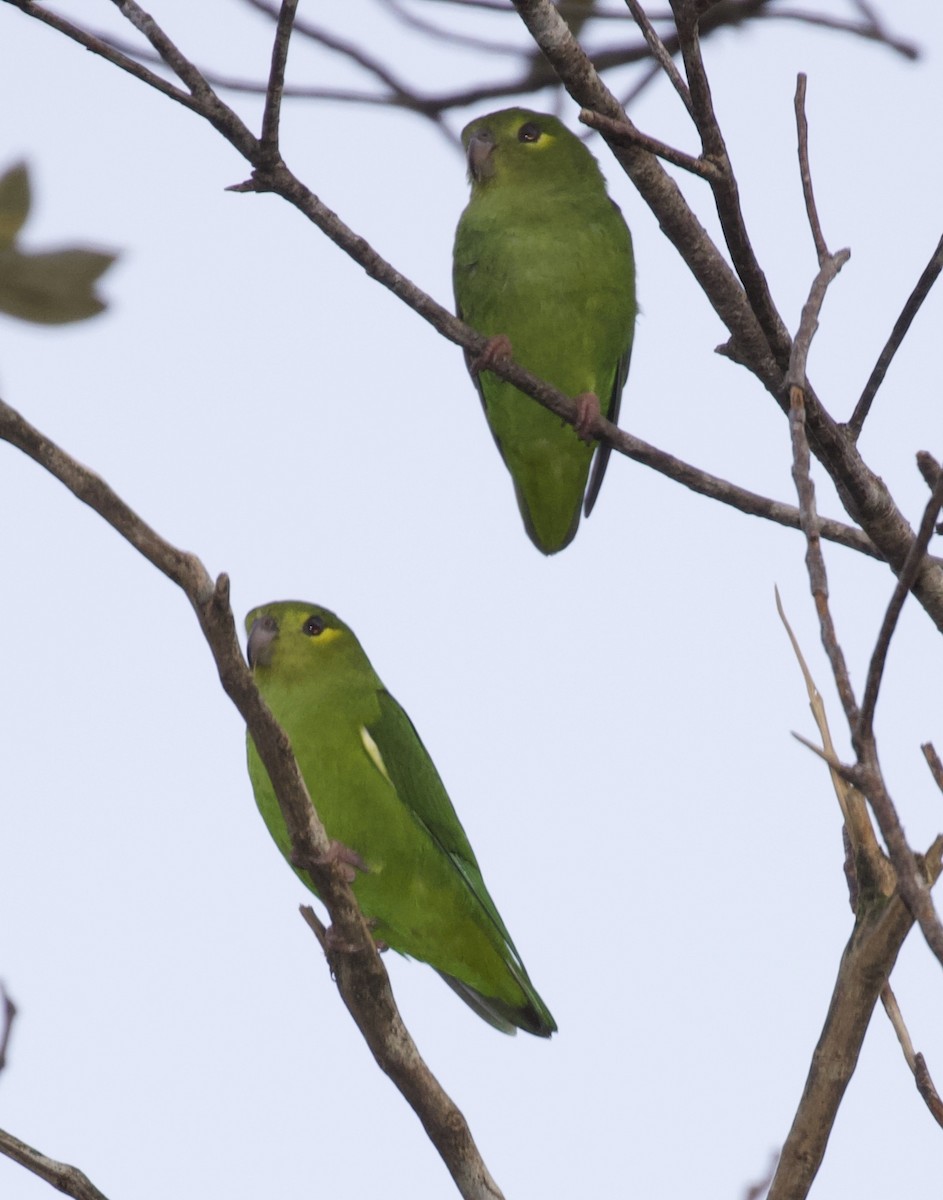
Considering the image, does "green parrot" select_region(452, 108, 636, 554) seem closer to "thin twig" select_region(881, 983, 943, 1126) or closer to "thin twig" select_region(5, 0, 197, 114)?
"thin twig" select_region(5, 0, 197, 114)

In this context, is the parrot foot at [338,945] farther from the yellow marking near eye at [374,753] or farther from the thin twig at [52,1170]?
the yellow marking near eye at [374,753]

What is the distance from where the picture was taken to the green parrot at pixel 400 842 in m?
5.08

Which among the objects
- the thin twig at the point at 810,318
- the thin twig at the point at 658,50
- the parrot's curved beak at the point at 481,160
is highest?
the parrot's curved beak at the point at 481,160

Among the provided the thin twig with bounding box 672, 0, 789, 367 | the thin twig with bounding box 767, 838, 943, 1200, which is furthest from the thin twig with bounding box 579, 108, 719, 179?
the thin twig with bounding box 767, 838, 943, 1200

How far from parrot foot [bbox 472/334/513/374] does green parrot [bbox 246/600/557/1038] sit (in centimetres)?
138

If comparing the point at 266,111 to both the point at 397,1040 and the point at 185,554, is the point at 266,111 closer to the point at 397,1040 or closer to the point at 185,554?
the point at 185,554

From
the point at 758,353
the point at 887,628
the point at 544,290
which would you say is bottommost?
the point at 887,628

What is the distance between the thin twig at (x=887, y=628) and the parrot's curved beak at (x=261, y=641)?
150 inches

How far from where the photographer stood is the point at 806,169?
9.73 feet

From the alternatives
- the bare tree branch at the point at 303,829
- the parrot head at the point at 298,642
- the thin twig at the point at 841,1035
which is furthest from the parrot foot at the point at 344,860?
the thin twig at the point at 841,1035

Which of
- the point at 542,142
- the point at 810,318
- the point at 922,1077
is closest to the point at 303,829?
the point at 922,1077

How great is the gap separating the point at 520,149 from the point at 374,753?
2.57m

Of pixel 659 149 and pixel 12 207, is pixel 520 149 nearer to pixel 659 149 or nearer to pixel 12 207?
pixel 659 149

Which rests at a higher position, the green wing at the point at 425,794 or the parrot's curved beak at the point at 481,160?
the parrot's curved beak at the point at 481,160
